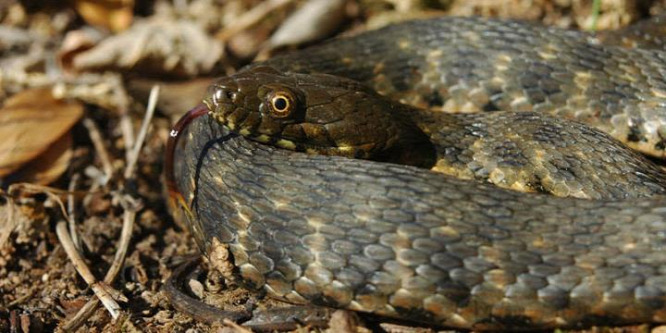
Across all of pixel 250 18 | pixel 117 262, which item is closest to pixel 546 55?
pixel 250 18

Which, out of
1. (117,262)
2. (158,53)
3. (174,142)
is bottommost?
(117,262)

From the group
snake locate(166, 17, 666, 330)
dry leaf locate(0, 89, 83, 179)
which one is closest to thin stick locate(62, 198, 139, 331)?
snake locate(166, 17, 666, 330)

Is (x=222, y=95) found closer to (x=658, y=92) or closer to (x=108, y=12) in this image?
(x=658, y=92)

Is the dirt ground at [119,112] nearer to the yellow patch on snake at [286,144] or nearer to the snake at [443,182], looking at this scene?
the snake at [443,182]

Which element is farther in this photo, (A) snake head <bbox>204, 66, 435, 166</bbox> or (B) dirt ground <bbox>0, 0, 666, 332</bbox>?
(B) dirt ground <bbox>0, 0, 666, 332</bbox>

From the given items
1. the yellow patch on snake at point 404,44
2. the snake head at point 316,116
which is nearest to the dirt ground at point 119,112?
the snake head at point 316,116

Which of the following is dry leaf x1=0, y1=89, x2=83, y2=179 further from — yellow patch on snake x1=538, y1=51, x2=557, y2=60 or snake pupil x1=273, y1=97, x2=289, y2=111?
yellow patch on snake x1=538, y1=51, x2=557, y2=60

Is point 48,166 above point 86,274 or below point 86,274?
above

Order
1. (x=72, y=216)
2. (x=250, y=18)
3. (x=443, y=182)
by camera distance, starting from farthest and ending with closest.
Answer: (x=250, y=18)
(x=72, y=216)
(x=443, y=182)
